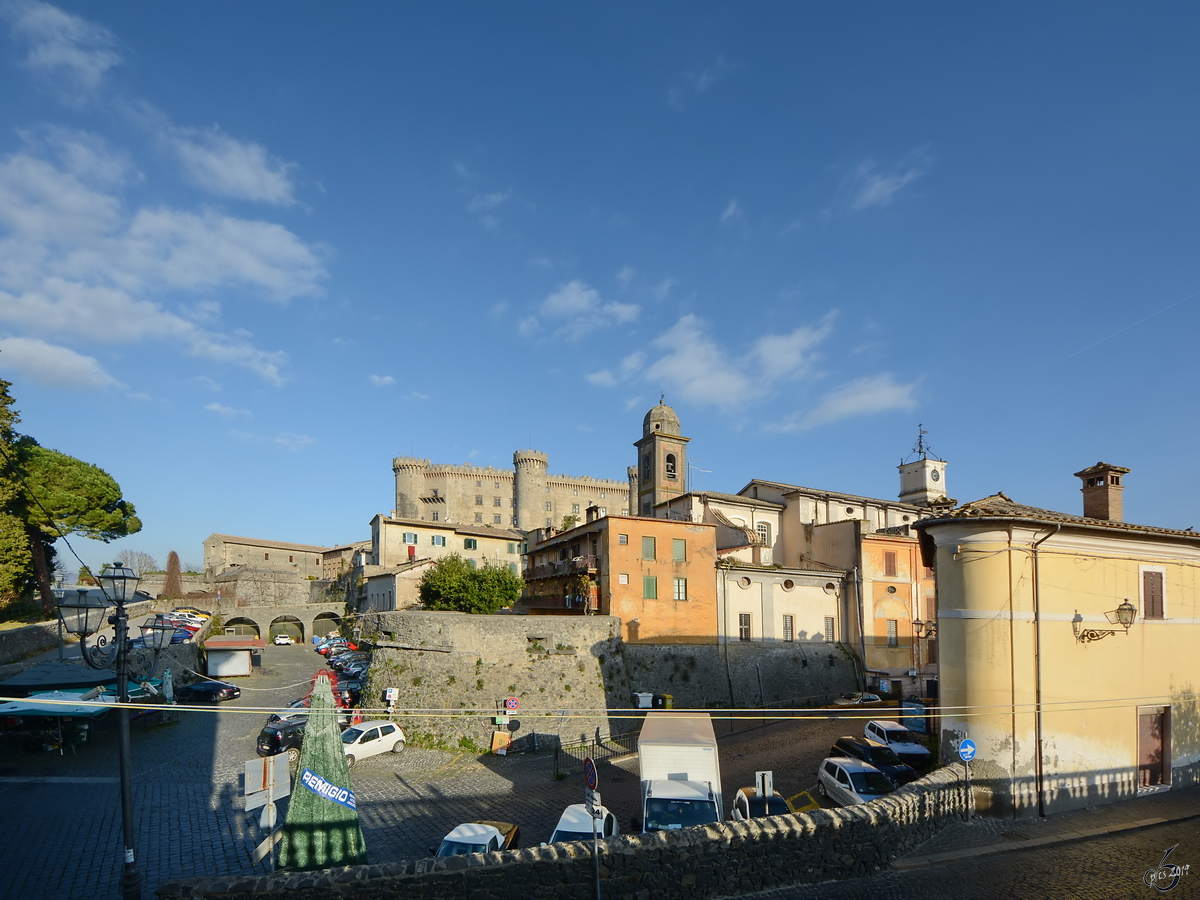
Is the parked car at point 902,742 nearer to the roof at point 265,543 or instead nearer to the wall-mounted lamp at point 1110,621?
the wall-mounted lamp at point 1110,621

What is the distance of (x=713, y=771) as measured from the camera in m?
17.3

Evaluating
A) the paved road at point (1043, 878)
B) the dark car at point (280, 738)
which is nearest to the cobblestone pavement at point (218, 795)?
the dark car at point (280, 738)

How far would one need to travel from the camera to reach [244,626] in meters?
65.6

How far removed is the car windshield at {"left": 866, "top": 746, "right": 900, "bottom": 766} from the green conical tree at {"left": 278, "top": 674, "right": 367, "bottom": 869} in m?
15.3

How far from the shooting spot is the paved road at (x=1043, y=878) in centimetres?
1255

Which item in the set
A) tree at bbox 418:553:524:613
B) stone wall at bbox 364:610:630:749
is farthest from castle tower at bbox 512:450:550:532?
stone wall at bbox 364:610:630:749

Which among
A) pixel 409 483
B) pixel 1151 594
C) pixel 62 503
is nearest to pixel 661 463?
pixel 1151 594

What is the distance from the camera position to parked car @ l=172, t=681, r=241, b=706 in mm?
34844

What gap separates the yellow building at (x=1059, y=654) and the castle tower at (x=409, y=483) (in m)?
95.6

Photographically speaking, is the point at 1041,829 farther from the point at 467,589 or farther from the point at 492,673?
the point at 467,589

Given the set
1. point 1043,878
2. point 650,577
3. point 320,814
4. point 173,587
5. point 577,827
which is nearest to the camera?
point 320,814

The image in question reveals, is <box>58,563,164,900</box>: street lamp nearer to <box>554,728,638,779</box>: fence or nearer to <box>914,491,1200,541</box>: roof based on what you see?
<box>554,728,638,779</box>: fence

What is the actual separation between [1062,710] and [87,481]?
6012 cm

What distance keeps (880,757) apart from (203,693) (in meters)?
32.9
